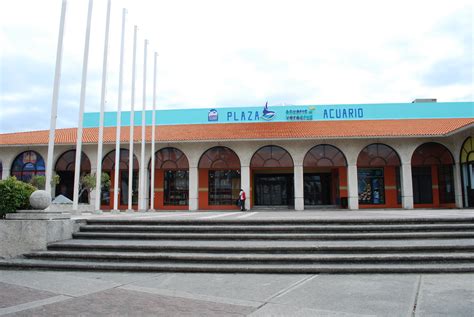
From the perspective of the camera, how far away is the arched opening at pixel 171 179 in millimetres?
25922

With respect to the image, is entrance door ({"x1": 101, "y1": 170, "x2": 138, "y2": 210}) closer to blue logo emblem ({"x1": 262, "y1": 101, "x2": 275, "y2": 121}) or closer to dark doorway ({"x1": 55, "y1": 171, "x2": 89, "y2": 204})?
dark doorway ({"x1": 55, "y1": 171, "x2": 89, "y2": 204})

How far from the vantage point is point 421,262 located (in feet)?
23.6

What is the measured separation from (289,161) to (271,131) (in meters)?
2.64

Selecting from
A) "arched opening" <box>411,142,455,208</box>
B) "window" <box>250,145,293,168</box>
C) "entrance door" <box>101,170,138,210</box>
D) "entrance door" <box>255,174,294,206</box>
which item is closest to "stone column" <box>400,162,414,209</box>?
"arched opening" <box>411,142,455,208</box>

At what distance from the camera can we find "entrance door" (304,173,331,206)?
29.0m

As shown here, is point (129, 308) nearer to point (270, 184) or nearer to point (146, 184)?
point (146, 184)

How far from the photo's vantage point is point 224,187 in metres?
26.4

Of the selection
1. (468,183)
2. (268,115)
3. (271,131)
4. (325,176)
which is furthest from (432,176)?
(268,115)

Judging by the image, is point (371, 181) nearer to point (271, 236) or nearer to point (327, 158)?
point (327, 158)

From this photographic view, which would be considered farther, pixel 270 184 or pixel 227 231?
pixel 270 184

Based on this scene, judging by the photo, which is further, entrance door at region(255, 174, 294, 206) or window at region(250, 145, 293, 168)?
entrance door at region(255, 174, 294, 206)

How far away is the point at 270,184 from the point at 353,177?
7.17 metres

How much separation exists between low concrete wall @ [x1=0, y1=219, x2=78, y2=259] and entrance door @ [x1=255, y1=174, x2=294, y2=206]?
2179cm

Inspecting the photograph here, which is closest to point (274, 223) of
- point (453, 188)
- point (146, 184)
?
point (146, 184)
